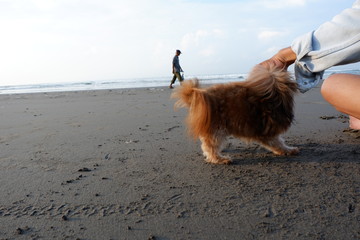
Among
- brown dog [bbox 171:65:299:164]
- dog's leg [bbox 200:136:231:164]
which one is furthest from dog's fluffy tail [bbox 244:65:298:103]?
dog's leg [bbox 200:136:231:164]

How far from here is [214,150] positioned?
316cm

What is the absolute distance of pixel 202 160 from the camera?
3.25 meters

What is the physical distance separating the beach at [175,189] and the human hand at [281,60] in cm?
91

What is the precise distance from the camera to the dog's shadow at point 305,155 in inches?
118

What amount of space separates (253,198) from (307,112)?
409 centimetres

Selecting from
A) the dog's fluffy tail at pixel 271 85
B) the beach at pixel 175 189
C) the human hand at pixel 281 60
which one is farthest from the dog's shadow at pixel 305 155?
the human hand at pixel 281 60

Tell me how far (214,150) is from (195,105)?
0.49 m

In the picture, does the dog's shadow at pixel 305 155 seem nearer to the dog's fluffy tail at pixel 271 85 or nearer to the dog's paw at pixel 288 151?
the dog's paw at pixel 288 151

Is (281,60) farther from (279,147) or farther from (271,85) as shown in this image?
(279,147)

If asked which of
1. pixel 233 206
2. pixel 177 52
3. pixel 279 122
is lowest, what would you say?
pixel 233 206

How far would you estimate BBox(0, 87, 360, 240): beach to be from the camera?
6.03 feet

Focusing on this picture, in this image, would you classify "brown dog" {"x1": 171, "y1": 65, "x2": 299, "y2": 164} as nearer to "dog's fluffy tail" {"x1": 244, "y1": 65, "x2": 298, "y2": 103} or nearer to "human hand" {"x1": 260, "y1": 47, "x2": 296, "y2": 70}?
"dog's fluffy tail" {"x1": 244, "y1": 65, "x2": 298, "y2": 103}

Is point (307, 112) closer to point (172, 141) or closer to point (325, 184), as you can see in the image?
point (172, 141)

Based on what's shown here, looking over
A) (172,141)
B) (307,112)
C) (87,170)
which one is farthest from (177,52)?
(87,170)
